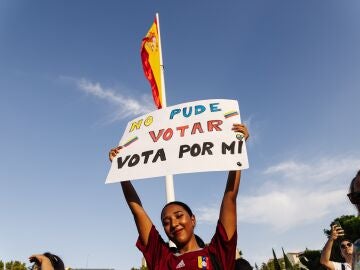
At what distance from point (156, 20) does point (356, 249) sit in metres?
12.0

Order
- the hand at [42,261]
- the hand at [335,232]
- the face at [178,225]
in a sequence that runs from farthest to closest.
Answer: the hand at [335,232]
the hand at [42,261]
the face at [178,225]

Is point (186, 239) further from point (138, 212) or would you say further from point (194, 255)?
point (138, 212)

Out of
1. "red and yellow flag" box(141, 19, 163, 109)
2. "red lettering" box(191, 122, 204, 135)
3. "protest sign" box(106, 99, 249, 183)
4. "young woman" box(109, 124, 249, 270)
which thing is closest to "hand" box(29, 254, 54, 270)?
"protest sign" box(106, 99, 249, 183)

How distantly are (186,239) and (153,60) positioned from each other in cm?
998

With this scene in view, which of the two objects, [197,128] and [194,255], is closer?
[194,255]

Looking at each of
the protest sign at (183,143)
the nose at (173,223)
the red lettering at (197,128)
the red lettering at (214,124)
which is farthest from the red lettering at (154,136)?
the nose at (173,223)

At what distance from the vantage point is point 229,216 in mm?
2838

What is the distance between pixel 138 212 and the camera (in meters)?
3.14

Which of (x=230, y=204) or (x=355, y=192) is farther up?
(x=230, y=204)

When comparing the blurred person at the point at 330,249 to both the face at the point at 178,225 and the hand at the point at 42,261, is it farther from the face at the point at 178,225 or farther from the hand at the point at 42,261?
the hand at the point at 42,261

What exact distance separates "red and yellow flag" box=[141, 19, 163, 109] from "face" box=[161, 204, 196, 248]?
8.13 metres

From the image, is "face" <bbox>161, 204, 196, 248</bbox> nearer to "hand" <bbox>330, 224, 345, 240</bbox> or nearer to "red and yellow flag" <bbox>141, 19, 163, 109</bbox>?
"hand" <bbox>330, 224, 345, 240</bbox>

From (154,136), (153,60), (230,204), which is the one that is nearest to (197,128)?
(154,136)

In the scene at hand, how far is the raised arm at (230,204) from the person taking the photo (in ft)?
9.20
